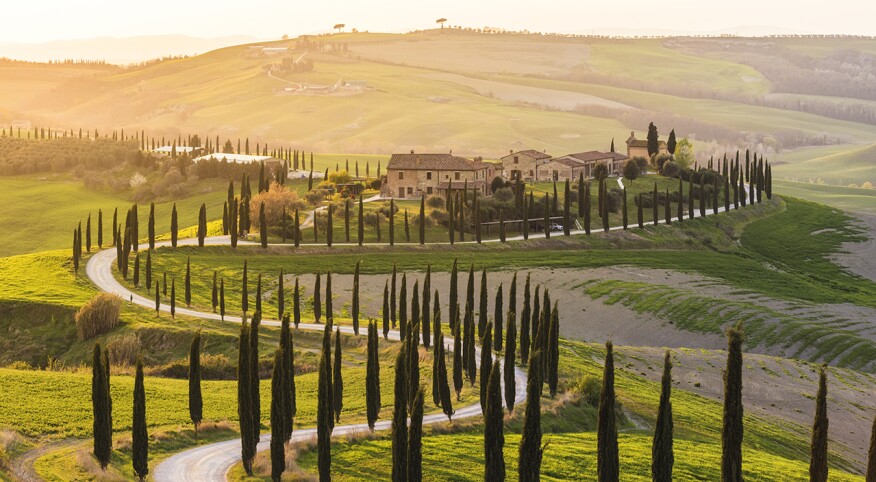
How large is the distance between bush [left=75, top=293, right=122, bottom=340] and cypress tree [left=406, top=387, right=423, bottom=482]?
Result: 4981 centimetres

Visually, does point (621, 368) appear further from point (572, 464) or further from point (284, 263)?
point (284, 263)

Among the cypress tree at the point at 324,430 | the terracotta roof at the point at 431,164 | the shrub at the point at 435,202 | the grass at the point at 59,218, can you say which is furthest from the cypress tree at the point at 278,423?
the terracotta roof at the point at 431,164

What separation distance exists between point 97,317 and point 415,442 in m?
50.3

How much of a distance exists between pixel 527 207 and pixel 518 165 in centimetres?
4467

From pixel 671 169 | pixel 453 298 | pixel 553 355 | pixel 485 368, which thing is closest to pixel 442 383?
pixel 485 368

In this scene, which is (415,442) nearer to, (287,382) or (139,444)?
(287,382)

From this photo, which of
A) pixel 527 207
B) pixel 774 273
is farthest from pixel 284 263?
pixel 774 273

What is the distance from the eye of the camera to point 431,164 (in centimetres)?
17062

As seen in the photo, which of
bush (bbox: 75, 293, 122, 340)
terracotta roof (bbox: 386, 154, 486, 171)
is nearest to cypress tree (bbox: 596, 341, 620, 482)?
bush (bbox: 75, 293, 122, 340)

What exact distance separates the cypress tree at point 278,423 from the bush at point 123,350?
33.7 metres

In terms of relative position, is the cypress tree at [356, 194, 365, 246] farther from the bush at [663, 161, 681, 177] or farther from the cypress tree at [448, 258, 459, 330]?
the bush at [663, 161, 681, 177]

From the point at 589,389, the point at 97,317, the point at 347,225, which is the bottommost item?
the point at 589,389

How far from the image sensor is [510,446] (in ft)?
190

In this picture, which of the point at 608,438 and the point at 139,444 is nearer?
the point at 608,438
